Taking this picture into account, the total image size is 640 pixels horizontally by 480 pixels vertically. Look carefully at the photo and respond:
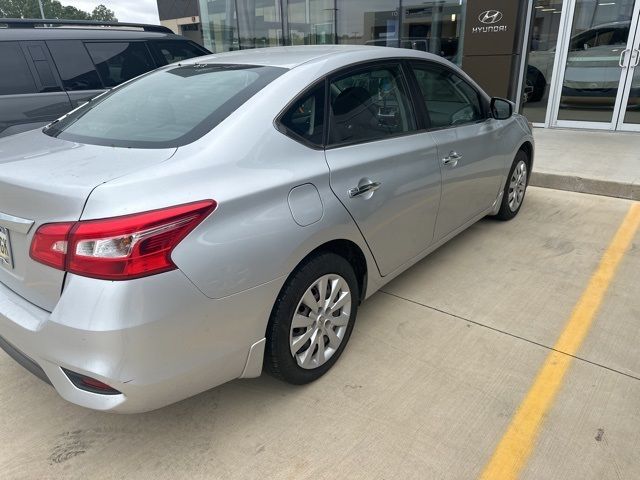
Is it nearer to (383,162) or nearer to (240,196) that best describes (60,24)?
(383,162)

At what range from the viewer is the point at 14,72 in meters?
4.79

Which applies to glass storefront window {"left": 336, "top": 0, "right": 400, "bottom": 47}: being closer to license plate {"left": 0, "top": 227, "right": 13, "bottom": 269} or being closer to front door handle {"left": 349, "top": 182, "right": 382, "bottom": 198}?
front door handle {"left": 349, "top": 182, "right": 382, "bottom": 198}

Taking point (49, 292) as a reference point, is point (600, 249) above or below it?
below

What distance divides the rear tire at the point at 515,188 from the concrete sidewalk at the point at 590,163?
3.82ft

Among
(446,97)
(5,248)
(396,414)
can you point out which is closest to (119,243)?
(5,248)

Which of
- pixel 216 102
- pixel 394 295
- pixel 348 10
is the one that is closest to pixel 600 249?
pixel 394 295

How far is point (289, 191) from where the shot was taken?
216 centimetres

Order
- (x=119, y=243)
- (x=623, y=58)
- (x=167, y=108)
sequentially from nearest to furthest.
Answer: (x=119, y=243)
(x=167, y=108)
(x=623, y=58)

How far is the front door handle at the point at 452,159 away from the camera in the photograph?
3.29 meters

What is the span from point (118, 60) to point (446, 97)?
155 inches

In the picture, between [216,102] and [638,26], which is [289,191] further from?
[638,26]

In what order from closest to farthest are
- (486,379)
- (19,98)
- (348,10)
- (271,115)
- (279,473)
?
(279,473) → (271,115) → (486,379) → (19,98) → (348,10)

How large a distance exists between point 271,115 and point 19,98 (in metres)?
3.84

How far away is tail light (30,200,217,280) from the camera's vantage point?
170cm
